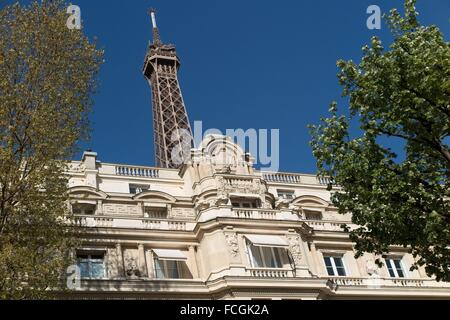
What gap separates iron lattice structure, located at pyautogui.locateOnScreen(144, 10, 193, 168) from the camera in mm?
66188

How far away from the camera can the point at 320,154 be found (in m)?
17.3

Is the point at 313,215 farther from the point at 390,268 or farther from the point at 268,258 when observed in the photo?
the point at 268,258

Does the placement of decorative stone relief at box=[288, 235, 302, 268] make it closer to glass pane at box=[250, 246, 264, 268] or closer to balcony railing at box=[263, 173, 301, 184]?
glass pane at box=[250, 246, 264, 268]

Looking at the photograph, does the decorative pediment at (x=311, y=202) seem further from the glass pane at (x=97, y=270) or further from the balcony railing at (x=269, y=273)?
the glass pane at (x=97, y=270)

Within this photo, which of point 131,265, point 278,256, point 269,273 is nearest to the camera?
point 131,265

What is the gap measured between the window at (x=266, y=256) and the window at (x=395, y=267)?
599cm

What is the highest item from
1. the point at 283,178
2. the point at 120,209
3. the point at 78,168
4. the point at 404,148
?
the point at 283,178

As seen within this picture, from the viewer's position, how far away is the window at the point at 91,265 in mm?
23031

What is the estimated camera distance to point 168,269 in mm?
24578

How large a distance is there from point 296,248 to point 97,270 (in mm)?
8738

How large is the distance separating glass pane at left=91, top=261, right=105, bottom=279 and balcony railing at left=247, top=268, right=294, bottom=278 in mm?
6031

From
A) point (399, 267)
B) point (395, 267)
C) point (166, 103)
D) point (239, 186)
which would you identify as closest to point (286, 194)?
point (239, 186)

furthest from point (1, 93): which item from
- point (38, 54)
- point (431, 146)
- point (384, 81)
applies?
point (431, 146)

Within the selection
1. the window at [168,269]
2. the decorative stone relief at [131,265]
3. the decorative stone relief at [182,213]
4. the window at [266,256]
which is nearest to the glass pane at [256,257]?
the window at [266,256]
